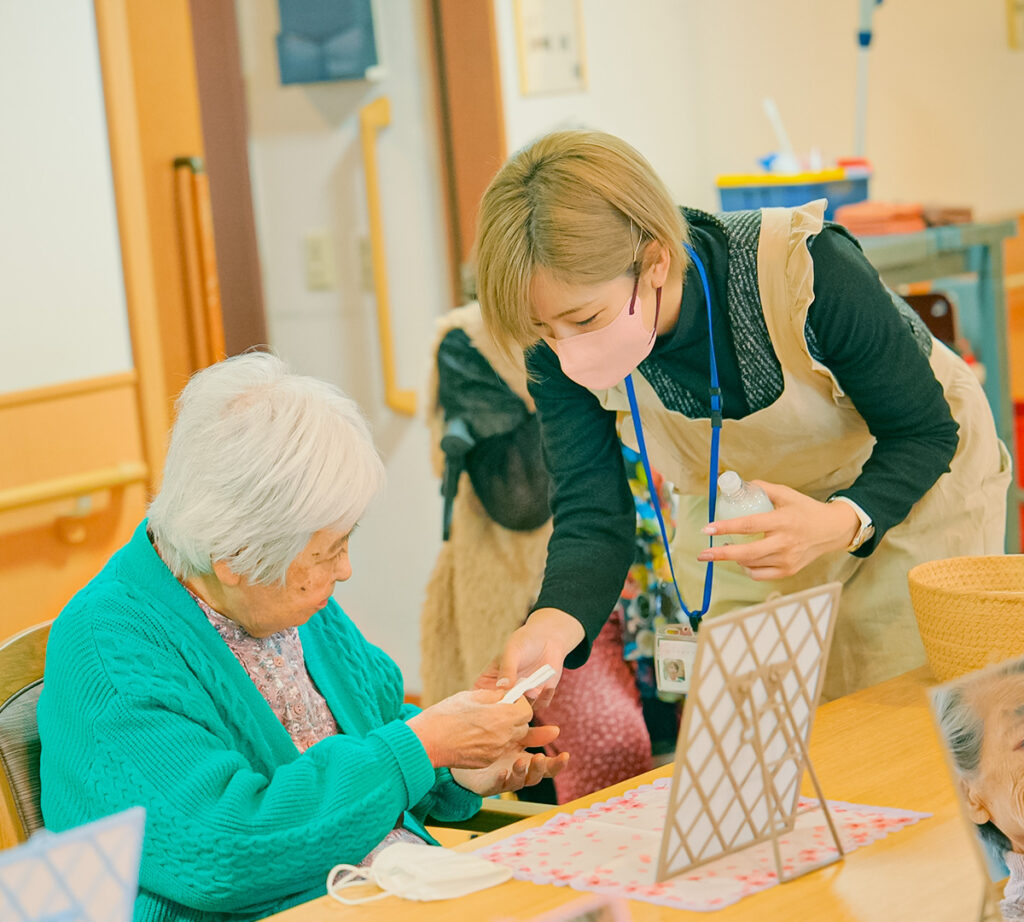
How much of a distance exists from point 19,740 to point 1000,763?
1.02 metres

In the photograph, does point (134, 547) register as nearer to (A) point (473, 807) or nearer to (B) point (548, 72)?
(A) point (473, 807)

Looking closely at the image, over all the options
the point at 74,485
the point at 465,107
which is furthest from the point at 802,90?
the point at 74,485

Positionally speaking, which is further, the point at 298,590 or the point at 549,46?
the point at 549,46

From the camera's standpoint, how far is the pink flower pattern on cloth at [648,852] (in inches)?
47.7

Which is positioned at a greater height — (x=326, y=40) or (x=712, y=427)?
(x=326, y=40)

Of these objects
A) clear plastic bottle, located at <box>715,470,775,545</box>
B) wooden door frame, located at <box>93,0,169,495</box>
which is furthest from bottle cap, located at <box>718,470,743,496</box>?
wooden door frame, located at <box>93,0,169,495</box>

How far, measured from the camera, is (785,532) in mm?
1600

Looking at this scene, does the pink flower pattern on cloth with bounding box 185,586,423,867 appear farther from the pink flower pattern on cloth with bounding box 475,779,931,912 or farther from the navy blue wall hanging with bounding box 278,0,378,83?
the navy blue wall hanging with bounding box 278,0,378,83

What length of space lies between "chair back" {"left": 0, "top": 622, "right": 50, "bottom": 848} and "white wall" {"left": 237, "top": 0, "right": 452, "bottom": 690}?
8.85ft

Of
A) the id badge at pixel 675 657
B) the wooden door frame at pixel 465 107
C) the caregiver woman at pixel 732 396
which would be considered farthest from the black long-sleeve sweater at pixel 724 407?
the wooden door frame at pixel 465 107

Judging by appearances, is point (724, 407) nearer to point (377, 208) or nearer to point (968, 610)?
point (968, 610)

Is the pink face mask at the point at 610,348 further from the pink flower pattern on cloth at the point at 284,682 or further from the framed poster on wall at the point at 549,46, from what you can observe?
the framed poster on wall at the point at 549,46

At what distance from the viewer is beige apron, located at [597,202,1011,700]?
1.80 metres

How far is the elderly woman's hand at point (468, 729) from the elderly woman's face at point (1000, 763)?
0.58 meters
